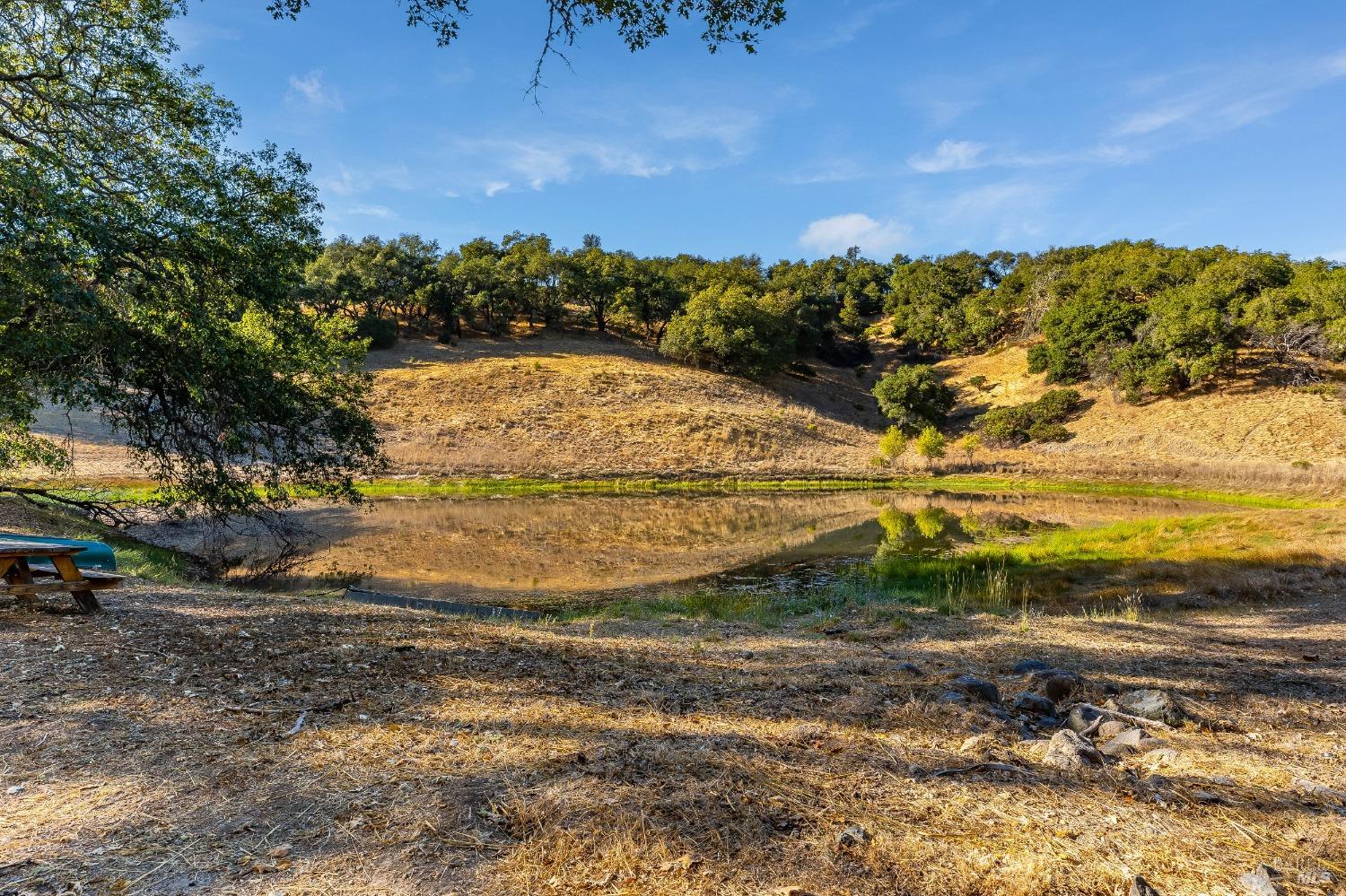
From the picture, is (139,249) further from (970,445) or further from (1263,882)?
(970,445)

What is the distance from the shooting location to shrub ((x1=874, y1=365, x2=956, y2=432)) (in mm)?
61531

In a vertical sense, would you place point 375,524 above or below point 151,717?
below

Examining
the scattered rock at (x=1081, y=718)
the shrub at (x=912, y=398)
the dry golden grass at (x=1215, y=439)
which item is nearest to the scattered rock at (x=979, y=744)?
the scattered rock at (x=1081, y=718)

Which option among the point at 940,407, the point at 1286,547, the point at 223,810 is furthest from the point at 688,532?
the point at 940,407

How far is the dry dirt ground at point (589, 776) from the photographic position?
347 centimetres

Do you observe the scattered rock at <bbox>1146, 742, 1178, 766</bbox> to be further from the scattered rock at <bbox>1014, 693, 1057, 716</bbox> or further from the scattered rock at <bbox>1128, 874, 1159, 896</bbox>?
the scattered rock at <bbox>1128, 874, 1159, 896</bbox>

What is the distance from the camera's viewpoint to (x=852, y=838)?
3.76m

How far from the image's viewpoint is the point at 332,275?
65.1 metres

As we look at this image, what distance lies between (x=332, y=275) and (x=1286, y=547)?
235 ft

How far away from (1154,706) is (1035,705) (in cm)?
102

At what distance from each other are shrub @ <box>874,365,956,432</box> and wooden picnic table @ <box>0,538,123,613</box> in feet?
198

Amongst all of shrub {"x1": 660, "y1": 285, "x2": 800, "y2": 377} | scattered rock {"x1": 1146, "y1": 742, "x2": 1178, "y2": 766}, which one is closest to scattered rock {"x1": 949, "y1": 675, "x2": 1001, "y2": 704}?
scattered rock {"x1": 1146, "y1": 742, "x2": 1178, "y2": 766}

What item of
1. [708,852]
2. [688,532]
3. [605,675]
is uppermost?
[708,852]

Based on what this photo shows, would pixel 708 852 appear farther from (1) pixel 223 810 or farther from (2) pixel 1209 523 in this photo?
(2) pixel 1209 523
